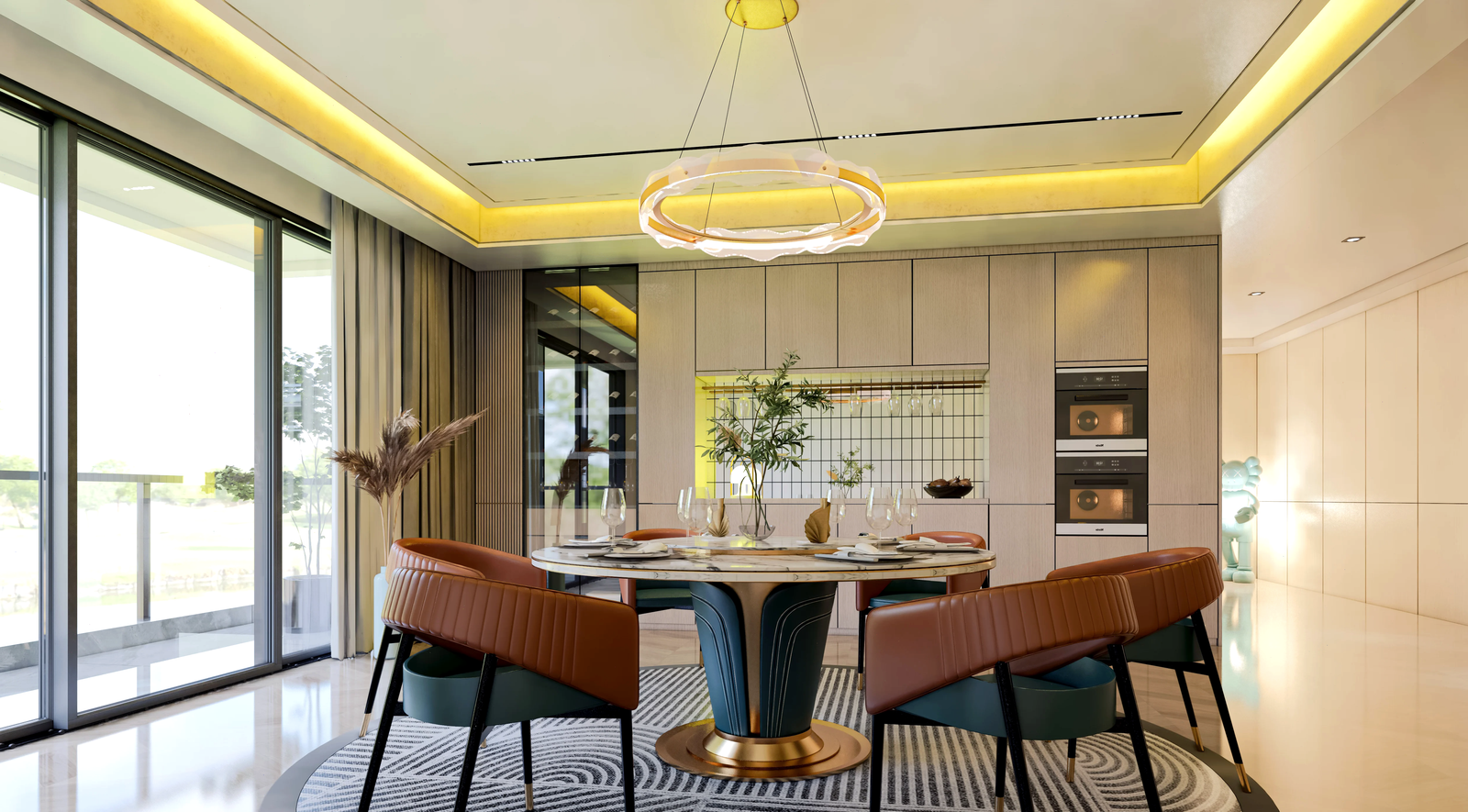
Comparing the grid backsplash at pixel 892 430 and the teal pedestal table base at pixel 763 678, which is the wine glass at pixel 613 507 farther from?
the grid backsplash at pixel 892 430

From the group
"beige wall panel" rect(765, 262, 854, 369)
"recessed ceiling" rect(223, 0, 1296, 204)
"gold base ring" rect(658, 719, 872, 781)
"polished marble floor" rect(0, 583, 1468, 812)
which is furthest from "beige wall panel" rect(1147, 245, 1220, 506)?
"gold base ring" rect(658, 719, 872, 781)

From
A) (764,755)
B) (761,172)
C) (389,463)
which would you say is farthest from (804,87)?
(389,463)

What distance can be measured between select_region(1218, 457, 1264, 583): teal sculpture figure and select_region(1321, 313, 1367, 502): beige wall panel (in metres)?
0.89

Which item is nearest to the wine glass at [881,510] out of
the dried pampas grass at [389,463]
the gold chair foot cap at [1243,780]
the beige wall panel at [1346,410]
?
the gold chair foot cap at [1243,780]

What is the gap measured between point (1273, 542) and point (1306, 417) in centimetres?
167

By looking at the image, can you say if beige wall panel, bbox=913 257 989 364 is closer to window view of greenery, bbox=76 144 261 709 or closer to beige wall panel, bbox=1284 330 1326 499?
window view of greenery, bbox=76 144 261 709

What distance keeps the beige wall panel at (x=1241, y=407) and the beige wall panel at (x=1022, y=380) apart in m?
6.04

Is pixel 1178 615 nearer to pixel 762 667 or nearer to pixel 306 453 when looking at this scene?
pixel 762 667

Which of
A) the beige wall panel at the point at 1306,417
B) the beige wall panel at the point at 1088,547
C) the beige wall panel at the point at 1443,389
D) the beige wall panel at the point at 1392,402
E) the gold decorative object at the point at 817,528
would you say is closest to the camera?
the gold decorative object at the point at 817,528

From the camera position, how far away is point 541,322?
21.7 feet

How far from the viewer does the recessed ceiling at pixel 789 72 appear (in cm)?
353

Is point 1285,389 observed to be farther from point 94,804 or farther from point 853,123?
point 94,804

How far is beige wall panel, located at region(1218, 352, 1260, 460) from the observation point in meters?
10.5

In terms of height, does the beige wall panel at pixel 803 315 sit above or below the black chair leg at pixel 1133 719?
above
